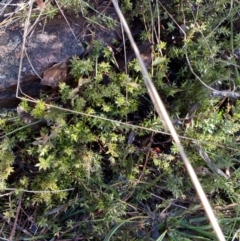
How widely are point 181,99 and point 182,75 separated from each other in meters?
0.11

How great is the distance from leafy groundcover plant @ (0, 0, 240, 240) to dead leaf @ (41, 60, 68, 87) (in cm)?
5

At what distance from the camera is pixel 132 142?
1.85 m

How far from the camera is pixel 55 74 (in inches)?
69.6

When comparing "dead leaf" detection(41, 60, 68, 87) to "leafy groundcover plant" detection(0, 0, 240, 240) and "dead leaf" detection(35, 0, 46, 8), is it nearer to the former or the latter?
"leafy groundcover plant" detection(0, 0, 240, 240)

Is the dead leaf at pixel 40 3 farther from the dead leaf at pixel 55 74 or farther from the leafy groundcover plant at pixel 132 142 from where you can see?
the dead leaf at pixel 55 74

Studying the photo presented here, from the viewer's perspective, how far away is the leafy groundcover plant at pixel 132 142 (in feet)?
5.72

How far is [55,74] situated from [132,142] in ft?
1.49

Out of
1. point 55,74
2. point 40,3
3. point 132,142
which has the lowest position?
point 132,142

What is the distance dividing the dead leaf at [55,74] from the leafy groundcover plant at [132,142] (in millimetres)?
49

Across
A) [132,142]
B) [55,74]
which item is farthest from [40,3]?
[132,142]

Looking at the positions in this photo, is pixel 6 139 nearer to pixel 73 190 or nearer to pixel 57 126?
pixel 57 126

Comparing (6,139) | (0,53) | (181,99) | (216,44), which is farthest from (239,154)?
(0,53)

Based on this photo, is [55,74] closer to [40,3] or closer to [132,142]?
[40,3]

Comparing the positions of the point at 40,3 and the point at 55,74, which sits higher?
the point at 40,3
